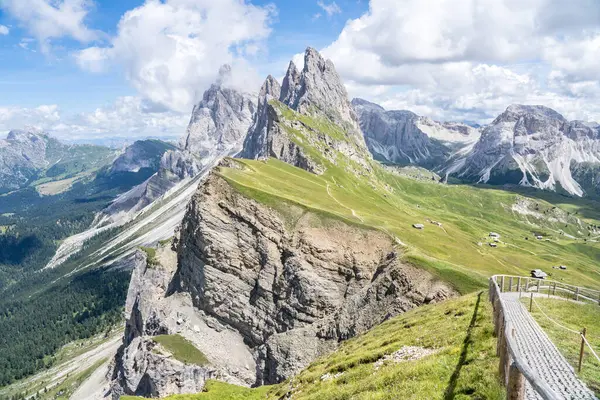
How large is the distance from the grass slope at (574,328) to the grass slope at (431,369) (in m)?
3.21

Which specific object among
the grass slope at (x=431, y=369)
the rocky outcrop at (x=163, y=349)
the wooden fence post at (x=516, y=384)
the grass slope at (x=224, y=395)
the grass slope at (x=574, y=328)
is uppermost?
the wooden fence post at (x=516, y=384)

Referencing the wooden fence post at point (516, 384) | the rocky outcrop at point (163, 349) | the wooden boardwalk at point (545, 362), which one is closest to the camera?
the wooden fence post at point (516, 384)

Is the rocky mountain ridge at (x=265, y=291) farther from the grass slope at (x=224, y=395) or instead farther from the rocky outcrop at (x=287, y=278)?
the grass slope at (x=224, y=395)

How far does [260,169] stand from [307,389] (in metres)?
121

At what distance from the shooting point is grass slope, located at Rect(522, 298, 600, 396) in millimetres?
16203

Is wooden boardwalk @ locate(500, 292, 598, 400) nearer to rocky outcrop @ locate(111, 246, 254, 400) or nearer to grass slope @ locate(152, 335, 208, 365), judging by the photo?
rocky outcrop @ locate(111, 246, 254, 400)

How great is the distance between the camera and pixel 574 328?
24.5m

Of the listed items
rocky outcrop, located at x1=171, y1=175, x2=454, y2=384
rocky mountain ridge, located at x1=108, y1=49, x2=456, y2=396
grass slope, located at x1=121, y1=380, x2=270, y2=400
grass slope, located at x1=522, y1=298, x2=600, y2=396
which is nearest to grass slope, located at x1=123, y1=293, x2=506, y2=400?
grass slope, located at x1=522, y1=298, x2=600, y2=396

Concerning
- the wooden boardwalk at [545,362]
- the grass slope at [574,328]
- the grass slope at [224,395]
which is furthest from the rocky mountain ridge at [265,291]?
the wooden boardwalk at [545,362]

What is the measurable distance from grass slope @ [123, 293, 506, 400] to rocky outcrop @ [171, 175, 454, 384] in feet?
123

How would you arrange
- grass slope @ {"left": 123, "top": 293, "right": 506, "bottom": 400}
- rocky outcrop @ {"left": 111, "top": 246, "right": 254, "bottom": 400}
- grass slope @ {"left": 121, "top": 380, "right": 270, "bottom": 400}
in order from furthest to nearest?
rocky outcrop @ {"left": 111, "top": 246, "right": 254, "bottom": 400} < grass slope @ {"left": 121, "top": 380, "right": 270, "bottom": 400} < grass slope @ {"left": 123, "top": 293, "right": 506, "bottom": 400}

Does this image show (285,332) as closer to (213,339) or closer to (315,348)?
(315,348)

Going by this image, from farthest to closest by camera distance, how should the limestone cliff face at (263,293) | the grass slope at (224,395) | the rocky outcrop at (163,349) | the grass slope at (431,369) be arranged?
the rocky outcrop at (163,349) < the limestone cliff face at (263,293) < the grass slope at (224,395) < the grass slope at (431,369)

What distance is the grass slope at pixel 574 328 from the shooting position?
16203 mm
